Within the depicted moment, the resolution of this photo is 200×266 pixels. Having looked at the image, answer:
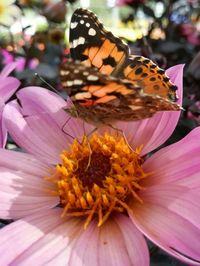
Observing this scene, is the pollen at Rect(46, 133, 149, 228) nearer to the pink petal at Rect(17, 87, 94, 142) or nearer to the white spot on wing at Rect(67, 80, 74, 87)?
the pink petal at Rect(17, 87, 94, 142)

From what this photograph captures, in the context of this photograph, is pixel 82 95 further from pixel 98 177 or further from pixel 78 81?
pixel 98 177

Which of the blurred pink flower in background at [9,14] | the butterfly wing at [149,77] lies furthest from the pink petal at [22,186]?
the blurred pink flower in background at [9,14]

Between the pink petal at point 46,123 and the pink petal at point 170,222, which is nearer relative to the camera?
the pink petal at point 170,222

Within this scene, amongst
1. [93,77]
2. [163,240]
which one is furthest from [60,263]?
[93,77]

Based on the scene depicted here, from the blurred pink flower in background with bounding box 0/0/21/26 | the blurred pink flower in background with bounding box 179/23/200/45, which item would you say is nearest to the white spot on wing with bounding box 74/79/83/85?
the blurred pink flower in background with bounding box 0/0/21/26

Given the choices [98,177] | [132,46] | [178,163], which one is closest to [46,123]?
[98,177]

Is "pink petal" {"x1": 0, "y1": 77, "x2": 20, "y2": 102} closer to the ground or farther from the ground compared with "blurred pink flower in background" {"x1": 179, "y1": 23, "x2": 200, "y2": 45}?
farther from the ground

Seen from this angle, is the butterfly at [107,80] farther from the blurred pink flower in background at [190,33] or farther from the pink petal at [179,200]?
the blurred pink flower in background at [190,33]
